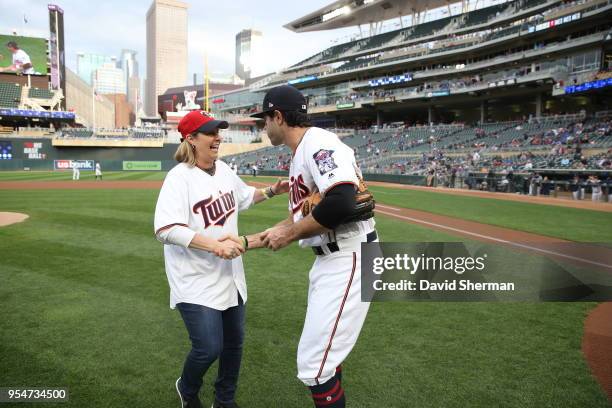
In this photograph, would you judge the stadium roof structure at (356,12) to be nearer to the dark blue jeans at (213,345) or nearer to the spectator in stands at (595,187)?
the spectator in stands at (595,187)

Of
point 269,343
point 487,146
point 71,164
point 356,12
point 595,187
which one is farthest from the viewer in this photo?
point 356,12

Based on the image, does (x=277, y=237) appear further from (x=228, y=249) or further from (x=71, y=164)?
(x=71, y=164)

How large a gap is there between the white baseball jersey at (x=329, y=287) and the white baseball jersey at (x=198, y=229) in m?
0.74

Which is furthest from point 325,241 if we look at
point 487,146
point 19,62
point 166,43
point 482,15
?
point 166,43

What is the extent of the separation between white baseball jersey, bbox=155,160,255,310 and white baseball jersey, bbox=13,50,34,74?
76266 mm

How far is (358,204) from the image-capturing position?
2471mm

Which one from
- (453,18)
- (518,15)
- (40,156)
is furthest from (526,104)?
(40,156)

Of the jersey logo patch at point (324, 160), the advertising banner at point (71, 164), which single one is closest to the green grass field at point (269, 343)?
the jersey logo patch at point (324, 160)

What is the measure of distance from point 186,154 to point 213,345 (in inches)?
53.3

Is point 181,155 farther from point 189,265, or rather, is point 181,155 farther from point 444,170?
point 444,170

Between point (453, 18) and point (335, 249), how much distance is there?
59.0 m

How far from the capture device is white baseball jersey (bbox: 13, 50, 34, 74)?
6319 centimetres

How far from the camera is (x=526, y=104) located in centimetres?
4462

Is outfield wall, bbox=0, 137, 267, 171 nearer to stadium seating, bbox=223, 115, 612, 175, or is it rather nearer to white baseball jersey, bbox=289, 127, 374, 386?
stadium seating, bbox=223, 115, 612, 175
